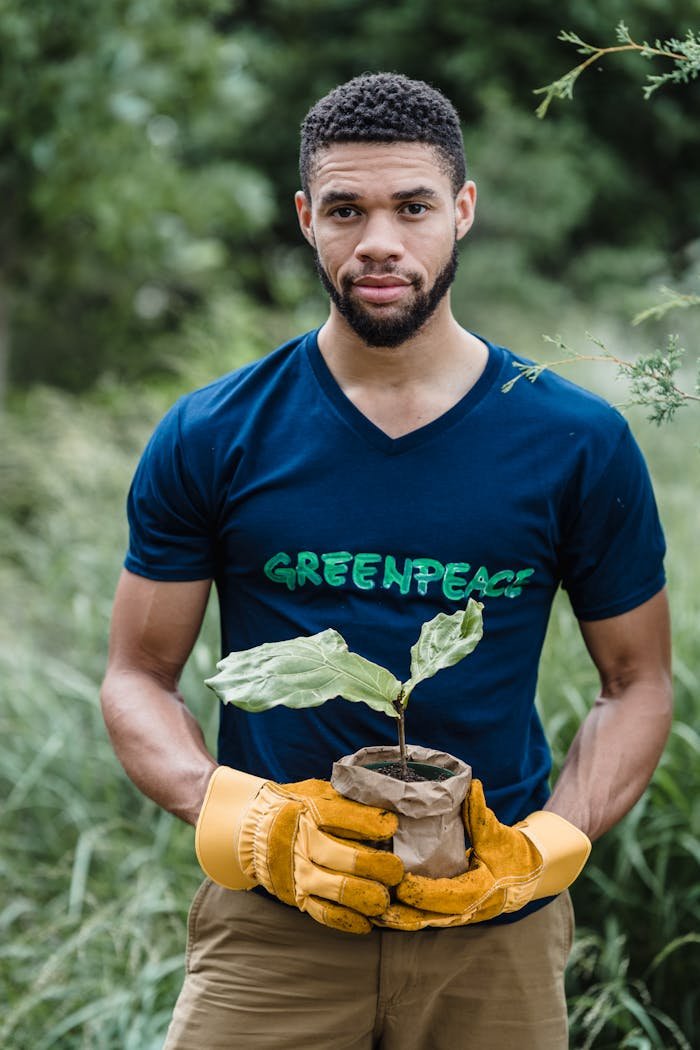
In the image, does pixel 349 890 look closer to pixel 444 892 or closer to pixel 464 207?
pixel 444 892

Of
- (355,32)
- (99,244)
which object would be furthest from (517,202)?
(99,244)

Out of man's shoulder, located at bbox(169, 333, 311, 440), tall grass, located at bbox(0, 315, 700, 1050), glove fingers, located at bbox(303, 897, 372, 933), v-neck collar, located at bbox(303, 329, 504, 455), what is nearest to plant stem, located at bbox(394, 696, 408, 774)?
glove fingers, located at bbox(303, 897, 372, 933)

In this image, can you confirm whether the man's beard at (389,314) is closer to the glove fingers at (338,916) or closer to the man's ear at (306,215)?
the man's ear at (306,215)

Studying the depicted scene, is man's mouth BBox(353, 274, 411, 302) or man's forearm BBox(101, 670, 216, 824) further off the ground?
man's mouth BBox(353, 274, 411, 302)

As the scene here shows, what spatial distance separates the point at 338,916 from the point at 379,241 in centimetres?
106

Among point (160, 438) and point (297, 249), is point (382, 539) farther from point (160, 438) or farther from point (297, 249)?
point (297, 249)

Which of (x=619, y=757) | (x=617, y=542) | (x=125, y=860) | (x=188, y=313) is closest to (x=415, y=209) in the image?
(x=617, y=542)

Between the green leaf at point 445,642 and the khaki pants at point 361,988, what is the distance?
0.51 meters

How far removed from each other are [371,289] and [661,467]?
Answer: 14.4 feet

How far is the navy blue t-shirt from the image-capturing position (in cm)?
203

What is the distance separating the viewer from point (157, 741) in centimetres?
215

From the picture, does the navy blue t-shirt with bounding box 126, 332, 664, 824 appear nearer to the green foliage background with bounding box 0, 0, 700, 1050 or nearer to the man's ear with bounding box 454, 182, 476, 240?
the man's ear with bounding box 454, 182, 476, 240

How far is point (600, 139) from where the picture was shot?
11273 mm

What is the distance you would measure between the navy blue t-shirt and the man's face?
6.0 inches
